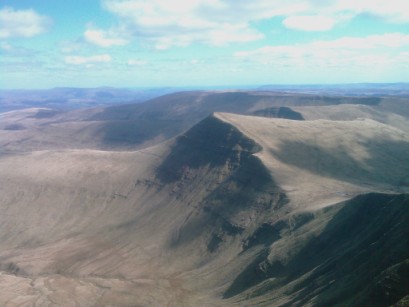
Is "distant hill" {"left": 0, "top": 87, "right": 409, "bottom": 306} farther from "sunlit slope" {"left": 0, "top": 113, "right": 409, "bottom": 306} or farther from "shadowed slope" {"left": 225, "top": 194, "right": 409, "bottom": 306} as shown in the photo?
"sunlit slope" {"left": 0, "top": 113, "right": 409, "bottom": 306}

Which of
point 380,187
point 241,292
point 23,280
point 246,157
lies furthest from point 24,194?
point 380,187

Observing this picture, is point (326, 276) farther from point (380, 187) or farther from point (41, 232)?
point (41, 232)

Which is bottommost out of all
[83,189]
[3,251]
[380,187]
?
[3,251]

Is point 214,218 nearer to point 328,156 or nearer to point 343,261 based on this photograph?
point 328,156

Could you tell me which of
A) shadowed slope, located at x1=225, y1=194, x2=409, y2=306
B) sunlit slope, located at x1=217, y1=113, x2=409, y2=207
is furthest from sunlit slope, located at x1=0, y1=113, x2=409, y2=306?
sunlit slope, located at x1=217, y1=113, x2=409, y2=207

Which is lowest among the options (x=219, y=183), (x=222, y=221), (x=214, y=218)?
(x=214, y=218)

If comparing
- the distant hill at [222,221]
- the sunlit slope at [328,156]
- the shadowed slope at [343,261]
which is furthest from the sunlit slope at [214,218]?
the sunlit slope at [328,156]

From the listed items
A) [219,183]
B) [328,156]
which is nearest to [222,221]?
[219,183]

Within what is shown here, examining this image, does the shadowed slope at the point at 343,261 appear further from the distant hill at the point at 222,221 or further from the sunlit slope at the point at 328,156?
the sunlit slope at the point at 328,156
